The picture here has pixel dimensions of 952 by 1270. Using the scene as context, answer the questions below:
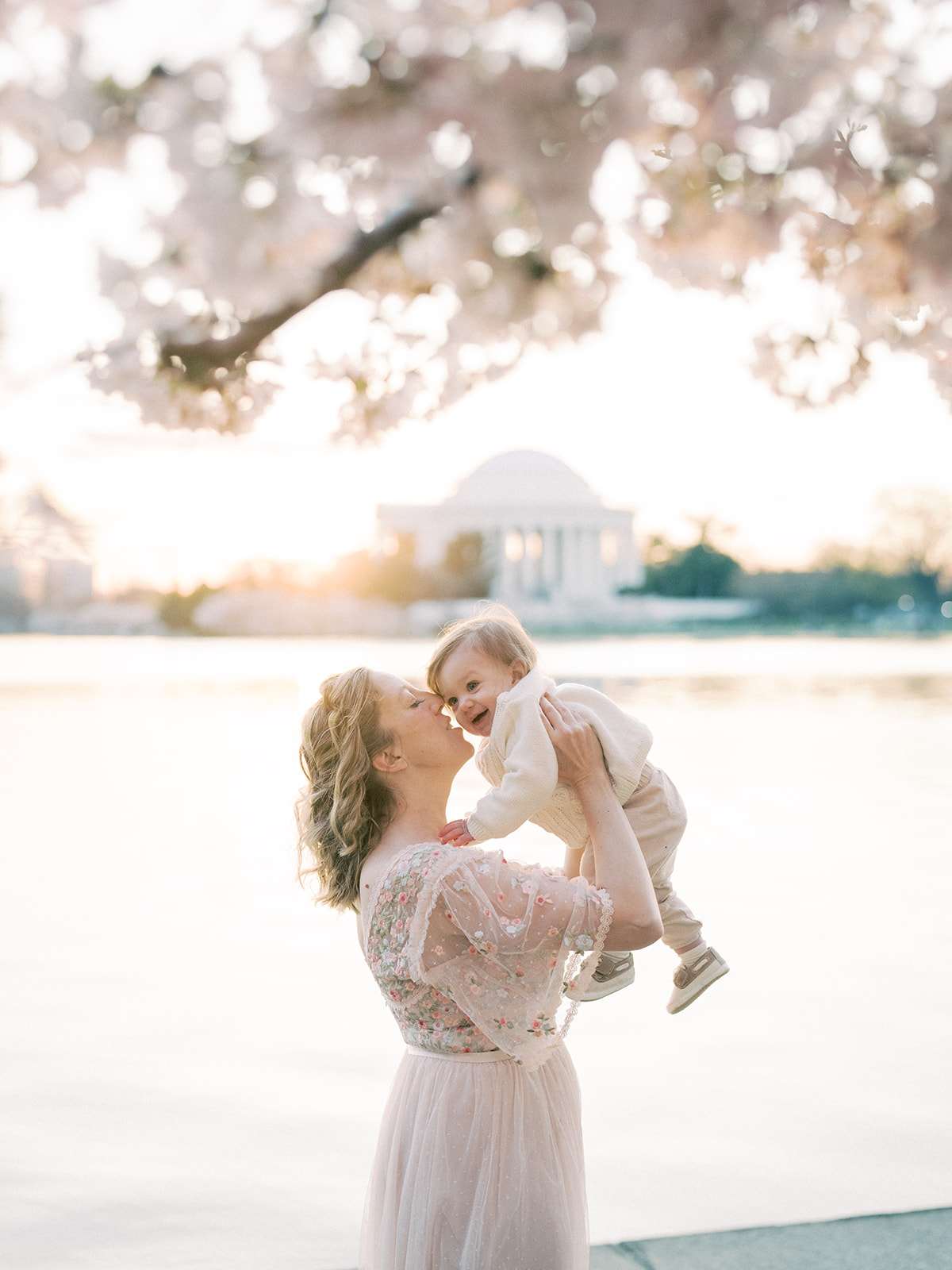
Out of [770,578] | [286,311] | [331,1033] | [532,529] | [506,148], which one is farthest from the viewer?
[532,529]

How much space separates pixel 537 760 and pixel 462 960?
13.1 inches

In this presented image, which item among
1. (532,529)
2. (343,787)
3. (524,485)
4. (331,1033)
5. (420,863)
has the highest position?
(524,485)

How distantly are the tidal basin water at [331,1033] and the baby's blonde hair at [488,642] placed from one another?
555 millimetres

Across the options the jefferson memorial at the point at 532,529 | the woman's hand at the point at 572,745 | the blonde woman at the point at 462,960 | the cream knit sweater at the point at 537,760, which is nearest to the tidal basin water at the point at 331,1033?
the blonde woman at the point at 462,960

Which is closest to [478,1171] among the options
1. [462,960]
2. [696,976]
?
[462,960]

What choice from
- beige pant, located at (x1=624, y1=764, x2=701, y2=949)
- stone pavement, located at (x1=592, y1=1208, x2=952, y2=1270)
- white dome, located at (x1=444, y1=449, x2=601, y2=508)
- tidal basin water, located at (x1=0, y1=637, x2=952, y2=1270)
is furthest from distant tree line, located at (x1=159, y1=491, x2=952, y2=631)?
beige pant, located at (x1=624, y1=764, x2=701, y2=949)

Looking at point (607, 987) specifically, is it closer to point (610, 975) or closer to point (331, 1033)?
point (610, 975)

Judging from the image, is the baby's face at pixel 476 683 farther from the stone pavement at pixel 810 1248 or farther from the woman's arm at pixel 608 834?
the stone pavement at pixel 810 1248

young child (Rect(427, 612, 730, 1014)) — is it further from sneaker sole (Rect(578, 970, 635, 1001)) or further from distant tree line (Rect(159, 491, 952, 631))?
distant tree line (Rect(159, 491, 952, 631))

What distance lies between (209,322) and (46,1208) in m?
2.13

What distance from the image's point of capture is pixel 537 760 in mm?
2066

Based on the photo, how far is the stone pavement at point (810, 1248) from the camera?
2693mm

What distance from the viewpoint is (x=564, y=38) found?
1.39m

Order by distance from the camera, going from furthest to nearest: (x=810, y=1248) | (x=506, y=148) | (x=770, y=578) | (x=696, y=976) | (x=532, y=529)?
(x=532, y=529), (x=770, y=578), (x=810, y=1248), (x=696, y=976), (x=506, y=148)
